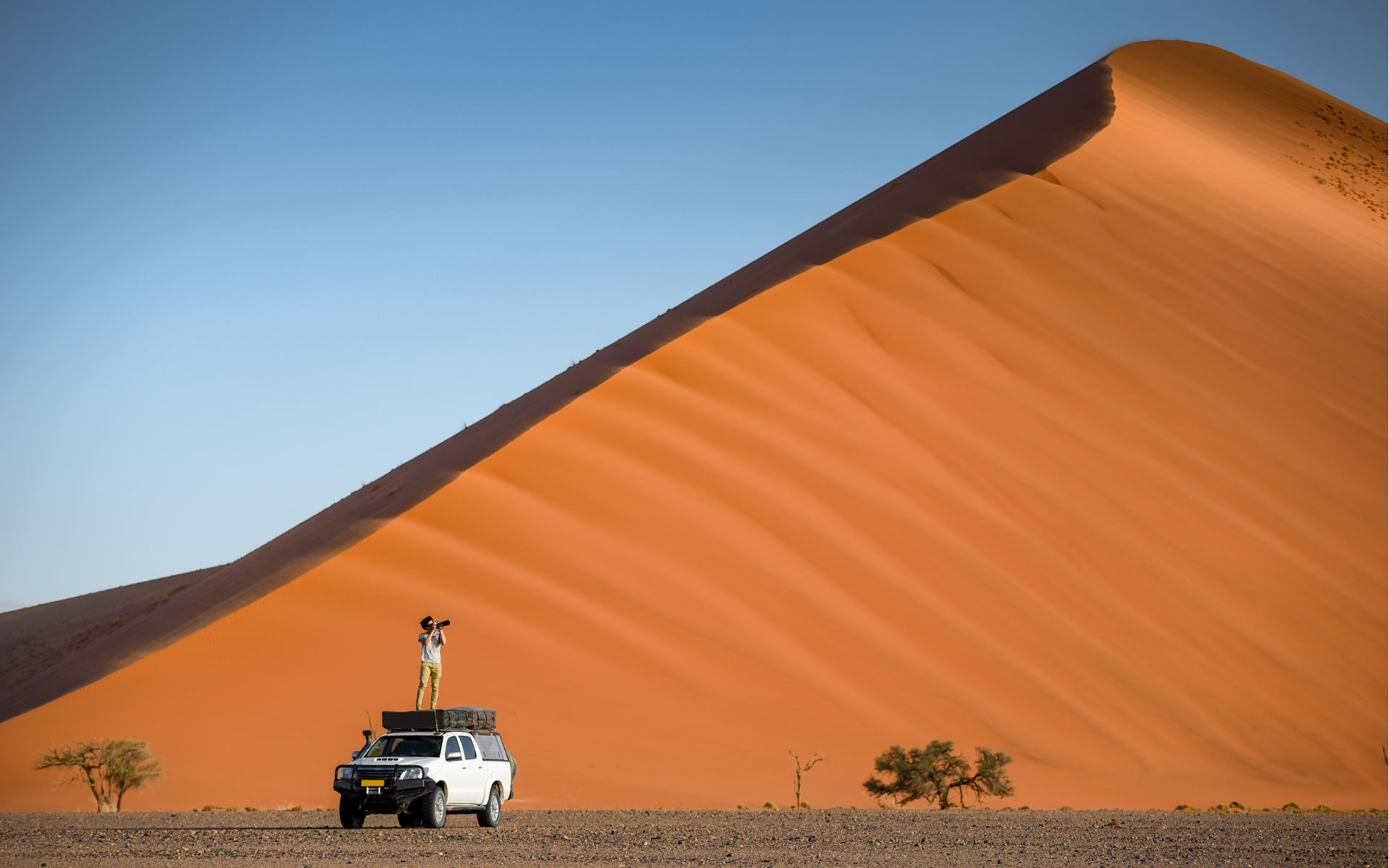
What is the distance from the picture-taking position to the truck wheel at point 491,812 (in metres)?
13.2

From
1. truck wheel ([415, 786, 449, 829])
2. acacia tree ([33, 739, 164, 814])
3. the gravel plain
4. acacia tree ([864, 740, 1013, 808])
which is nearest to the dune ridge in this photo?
acacia tree ([33, 739, 164, 814])

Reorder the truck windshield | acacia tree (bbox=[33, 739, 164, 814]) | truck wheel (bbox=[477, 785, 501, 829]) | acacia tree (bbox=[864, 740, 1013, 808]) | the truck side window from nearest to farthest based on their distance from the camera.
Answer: the truck windshield < truck wheel (bbox=[477, 785, 501, 829]) < the truck side window < acacia tree (bbox=[33, 739, 164, 814]) < acacia tree (bbox=[864, 740, 1013, 808])

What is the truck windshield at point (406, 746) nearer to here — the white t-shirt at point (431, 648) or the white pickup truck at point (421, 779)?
the white pickup truck at point (421, 779)

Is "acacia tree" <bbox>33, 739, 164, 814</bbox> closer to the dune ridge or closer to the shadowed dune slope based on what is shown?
the shadowed dune slope

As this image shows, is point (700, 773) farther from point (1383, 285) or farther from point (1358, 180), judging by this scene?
point (1358, 180)

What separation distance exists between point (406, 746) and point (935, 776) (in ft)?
23.1

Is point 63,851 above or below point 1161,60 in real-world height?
below

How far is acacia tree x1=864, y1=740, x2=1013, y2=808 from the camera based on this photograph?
16.3 m

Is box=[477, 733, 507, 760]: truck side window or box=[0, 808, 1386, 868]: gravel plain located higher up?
box=[477, 733, 507, 760]: truck side window

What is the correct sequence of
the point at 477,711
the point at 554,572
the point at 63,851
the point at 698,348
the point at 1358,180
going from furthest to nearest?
the point at 1358,180 < the point at 698,348 < the point at 554,572 < the point at 477,711 < the point at 63,851

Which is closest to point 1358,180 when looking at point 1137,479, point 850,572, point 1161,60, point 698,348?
point 1161,60

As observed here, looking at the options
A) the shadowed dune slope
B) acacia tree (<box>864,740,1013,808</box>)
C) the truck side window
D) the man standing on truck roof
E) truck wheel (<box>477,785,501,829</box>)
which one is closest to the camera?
truck wheel (<box>477,785,501,829</box>)

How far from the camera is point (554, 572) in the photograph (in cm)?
1953

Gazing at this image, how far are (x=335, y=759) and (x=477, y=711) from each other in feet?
12.8
